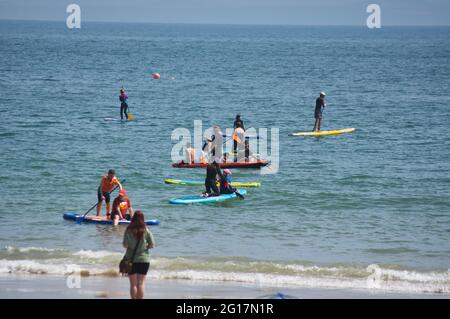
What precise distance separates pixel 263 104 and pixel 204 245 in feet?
106

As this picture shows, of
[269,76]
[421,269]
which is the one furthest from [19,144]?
[269,76]

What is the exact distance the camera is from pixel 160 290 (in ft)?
51.1

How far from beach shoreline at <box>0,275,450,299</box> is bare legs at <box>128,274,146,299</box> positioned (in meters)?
1.55

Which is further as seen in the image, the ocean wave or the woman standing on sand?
the ocean wave

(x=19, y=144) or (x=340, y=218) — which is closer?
(x=340, y=218)

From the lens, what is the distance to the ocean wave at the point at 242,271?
16.7 m

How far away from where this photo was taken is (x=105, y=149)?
33.0m

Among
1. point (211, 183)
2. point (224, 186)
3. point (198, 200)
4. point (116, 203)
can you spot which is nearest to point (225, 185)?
point (224, 186)

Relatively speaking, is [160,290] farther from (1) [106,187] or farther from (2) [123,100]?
(2) [123,100]

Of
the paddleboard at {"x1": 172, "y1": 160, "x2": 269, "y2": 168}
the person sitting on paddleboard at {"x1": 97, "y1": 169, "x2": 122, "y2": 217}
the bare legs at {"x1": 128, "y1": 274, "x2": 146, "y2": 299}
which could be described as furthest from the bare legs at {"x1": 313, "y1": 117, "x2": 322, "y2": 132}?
the bare legs at {"x1": 128, "y1": 274, "x2": 146, "y2": 299}

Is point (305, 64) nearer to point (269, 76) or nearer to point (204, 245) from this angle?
point (269, 76)

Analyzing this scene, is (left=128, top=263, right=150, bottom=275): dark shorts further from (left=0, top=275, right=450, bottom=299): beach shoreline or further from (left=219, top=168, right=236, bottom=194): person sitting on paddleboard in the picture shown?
(left=219, top=168, right=236, bottom=194): person sitting on paddleboard

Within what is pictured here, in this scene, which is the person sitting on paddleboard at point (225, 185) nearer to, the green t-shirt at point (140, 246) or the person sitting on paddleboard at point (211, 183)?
the person sitting on paddleboard at point (211, 183)

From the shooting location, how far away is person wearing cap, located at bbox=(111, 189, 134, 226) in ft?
65.3
